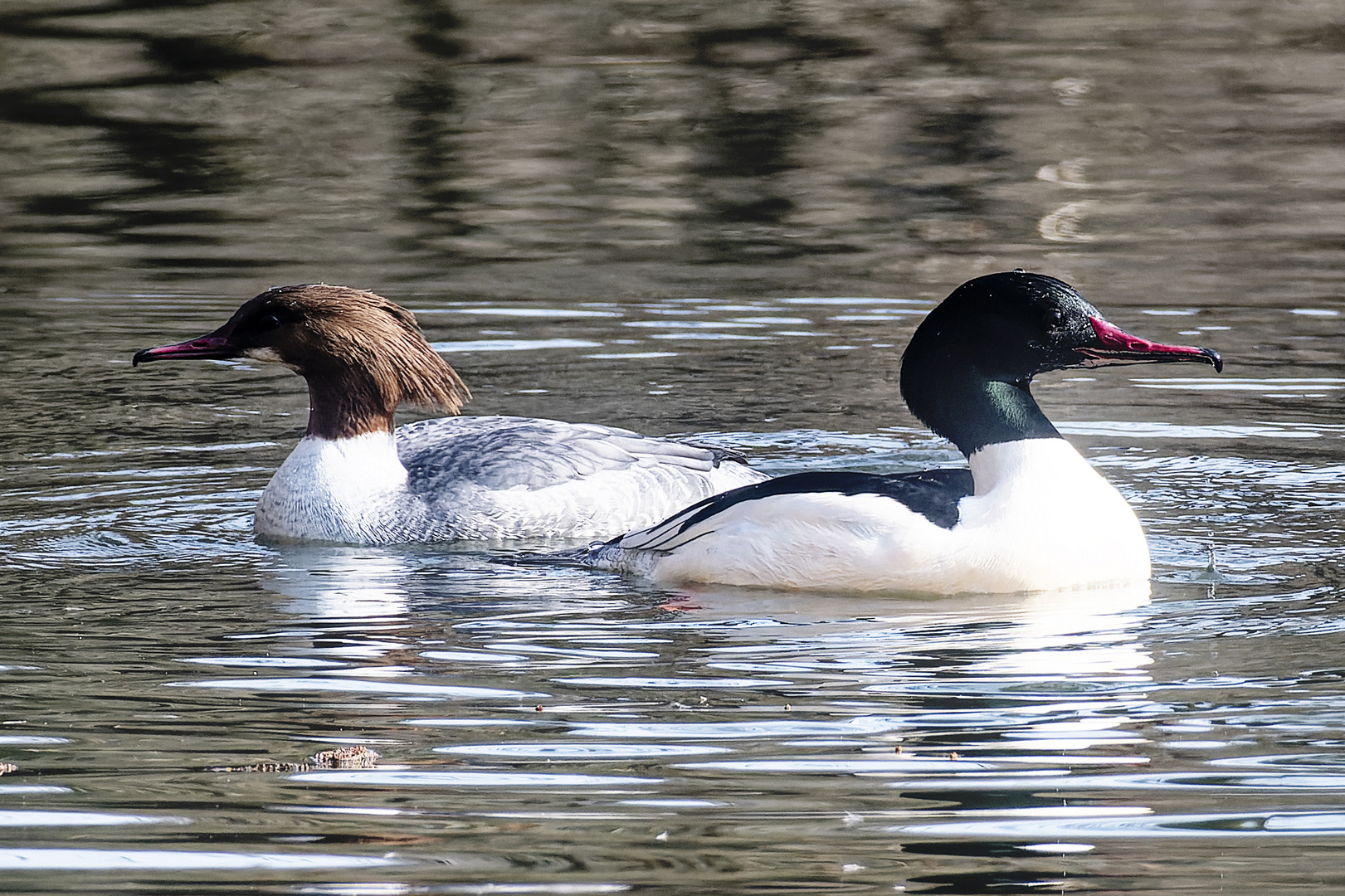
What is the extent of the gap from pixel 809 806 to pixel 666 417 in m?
6.30

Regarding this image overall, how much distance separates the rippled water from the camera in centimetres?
478

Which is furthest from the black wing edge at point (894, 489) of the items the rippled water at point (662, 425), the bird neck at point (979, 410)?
the rippled water at point (662, 425)

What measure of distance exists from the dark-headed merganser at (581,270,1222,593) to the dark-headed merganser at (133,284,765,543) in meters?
1.51

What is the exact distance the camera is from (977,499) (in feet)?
24.3

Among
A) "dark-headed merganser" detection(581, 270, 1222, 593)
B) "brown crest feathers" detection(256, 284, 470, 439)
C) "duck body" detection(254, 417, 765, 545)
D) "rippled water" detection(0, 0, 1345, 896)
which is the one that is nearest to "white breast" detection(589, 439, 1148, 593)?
"dark-headed merganser" detection(581, 270, 1222, 593)

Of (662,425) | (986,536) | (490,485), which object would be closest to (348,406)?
(490,485)

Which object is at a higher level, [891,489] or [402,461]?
[891,489]

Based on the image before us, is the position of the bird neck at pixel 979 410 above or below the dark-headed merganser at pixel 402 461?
above

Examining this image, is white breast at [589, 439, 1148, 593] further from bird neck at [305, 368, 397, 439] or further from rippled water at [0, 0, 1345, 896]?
bird neck at [305, 368, 397, 439]

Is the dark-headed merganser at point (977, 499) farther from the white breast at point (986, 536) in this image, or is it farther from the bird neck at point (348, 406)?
the bird neck at point (348, 406)

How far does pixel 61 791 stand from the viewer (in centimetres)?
503

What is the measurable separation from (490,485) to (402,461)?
2.14ft

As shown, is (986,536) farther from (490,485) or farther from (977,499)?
(490,485)

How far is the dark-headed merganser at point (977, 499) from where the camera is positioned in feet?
23.9
